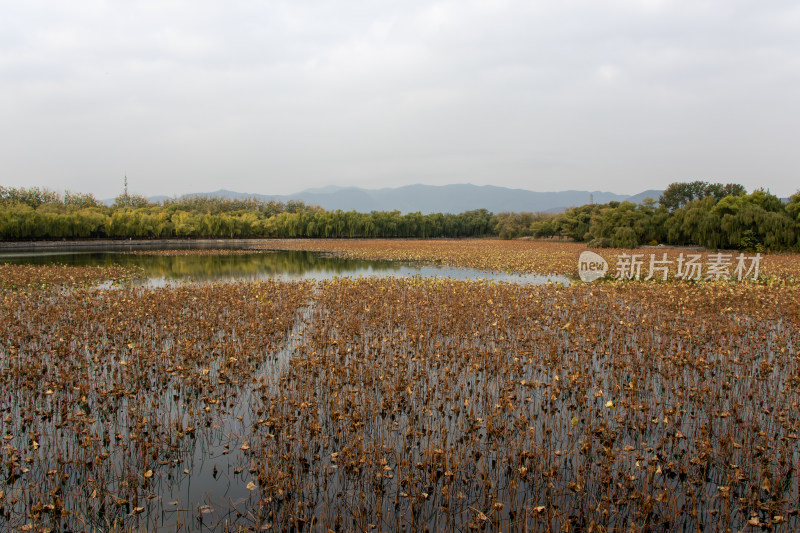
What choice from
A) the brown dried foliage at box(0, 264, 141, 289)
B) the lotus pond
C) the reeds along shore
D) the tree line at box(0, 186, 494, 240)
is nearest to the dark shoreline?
the tree line at box(0, 186, 494, 240)

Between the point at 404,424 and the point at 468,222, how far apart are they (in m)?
94.8

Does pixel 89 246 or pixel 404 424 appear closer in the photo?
pixel 404 424

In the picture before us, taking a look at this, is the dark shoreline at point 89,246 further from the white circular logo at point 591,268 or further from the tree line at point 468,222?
the white circular logo at point 591,268

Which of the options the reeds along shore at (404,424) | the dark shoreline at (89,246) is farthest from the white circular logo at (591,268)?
the dark shoreline at (89,246)

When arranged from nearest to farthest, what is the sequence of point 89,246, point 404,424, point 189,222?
point 404,424 → point 89,246 → point 189,222

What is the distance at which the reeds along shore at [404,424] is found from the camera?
3920 millimetres

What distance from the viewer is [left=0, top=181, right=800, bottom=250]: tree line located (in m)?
36.6

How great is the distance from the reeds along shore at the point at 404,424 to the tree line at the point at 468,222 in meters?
32.3

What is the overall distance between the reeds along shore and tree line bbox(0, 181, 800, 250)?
32.3m

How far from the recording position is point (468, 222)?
98375 mm

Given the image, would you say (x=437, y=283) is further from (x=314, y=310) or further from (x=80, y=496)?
(x=80, y=496)

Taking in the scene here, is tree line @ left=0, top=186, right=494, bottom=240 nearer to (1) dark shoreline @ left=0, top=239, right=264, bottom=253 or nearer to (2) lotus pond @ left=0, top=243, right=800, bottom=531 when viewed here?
(1) dark shoreline @ left=0, top=239, right=264, bottom=253

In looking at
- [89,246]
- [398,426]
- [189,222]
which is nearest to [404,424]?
[398,426]

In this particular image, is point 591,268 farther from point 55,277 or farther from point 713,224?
point 55,277
